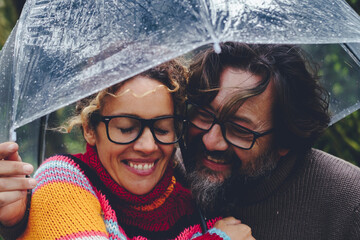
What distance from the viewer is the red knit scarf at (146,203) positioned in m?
2.32

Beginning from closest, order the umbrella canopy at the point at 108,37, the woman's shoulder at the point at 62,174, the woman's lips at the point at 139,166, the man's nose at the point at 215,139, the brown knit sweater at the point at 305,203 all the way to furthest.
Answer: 1. the umbrella canopy at the point at 108,37
2. the woman's shoulder at the point at 62,174
3. the woman's lips at the point at 139,166
4. the man's nose at the point at 215,139
5. the brown knit sweater at the point at 305,203

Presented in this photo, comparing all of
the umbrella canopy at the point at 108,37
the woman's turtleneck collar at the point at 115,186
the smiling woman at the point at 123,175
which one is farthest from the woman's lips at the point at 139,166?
the umbrella canopy at the point at 108,37

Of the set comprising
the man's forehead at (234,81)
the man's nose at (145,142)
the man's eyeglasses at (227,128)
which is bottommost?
the man's eyeglasses at (227,128)

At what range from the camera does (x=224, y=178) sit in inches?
107

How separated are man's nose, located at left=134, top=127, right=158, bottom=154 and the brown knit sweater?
Answer: 3.05 feet

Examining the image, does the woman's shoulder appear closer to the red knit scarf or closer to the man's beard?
the red knit scarf

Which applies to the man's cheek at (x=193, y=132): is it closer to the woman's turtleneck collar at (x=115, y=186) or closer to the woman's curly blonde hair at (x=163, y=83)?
the woman's curly blonde hair at (x=163, y=83)

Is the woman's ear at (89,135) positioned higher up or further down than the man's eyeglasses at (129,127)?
further down

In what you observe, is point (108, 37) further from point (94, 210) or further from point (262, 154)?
point (262, 154)

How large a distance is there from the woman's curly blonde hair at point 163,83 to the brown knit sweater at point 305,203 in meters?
0.85

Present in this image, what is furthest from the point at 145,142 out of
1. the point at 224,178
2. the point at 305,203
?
the point at 305,203

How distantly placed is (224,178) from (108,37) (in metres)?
1.36

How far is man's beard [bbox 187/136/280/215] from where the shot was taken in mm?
2643

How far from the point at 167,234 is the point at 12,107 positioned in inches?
44.5
